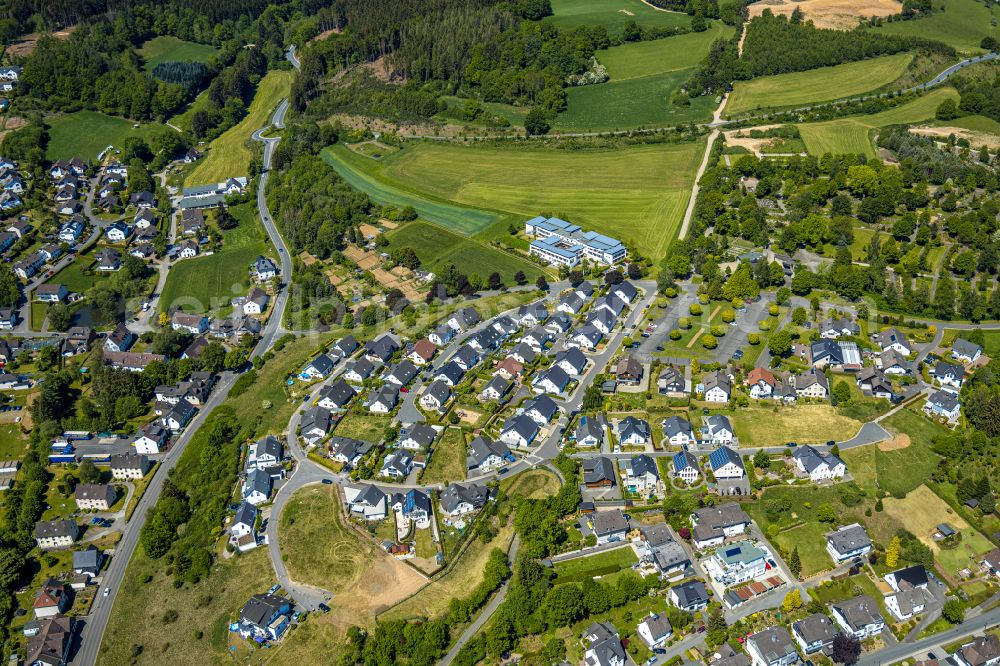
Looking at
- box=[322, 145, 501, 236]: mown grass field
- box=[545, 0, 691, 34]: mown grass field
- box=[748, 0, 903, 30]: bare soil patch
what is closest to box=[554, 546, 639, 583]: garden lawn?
box=[322, 145, 501, 236]: mown grass field

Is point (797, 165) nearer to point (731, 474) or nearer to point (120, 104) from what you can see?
point (731, 474)

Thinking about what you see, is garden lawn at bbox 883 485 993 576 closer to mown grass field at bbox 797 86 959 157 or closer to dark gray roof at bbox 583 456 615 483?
dark gray roof at bbox 583 456 615 483

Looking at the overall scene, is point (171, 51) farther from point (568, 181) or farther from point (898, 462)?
point (898, 462)

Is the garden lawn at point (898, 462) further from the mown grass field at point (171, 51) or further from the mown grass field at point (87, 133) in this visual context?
the mown grass field at point (171, 51)

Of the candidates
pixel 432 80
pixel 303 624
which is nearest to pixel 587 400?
pixel 303 624

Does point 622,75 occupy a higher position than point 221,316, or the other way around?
point 622,75
